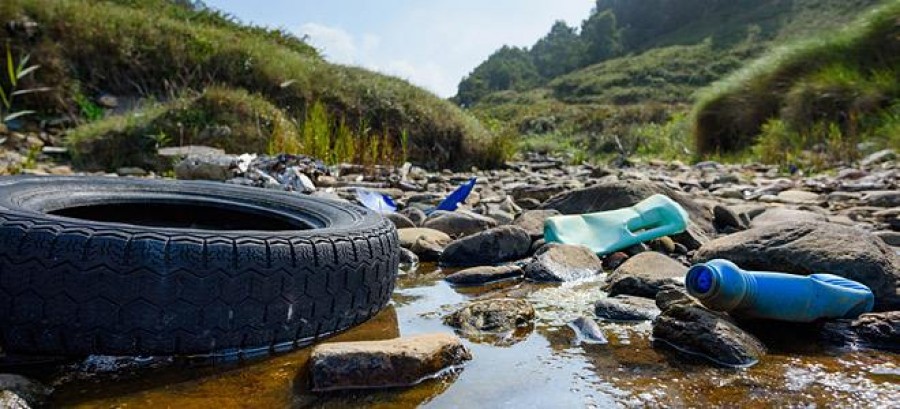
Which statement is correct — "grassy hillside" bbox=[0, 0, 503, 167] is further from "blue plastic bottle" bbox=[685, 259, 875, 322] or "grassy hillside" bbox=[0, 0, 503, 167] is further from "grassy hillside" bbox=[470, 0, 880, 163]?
"grassy hillside" bbox=[470, 0, 880, 163]

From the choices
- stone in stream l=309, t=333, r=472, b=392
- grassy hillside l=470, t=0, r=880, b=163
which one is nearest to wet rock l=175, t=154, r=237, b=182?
stone in stream l=309, t=333, r=472, b=392

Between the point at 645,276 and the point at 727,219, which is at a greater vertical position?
the point at 727,219

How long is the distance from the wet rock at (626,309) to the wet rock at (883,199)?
3.43 m

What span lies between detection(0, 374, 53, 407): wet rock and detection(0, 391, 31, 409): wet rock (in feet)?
0.10

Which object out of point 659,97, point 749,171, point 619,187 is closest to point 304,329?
point 619,187

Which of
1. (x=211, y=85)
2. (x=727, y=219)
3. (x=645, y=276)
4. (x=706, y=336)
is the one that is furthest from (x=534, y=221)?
(x=211, y=85)

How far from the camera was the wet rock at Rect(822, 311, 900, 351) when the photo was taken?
7.14 ft

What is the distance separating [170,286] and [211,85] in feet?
30.2

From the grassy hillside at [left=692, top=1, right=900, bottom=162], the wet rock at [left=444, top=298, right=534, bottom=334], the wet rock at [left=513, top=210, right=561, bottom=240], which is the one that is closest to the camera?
the wet rock at [left=444, top=298, right=534, bottom=334]

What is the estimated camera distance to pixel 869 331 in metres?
2.22

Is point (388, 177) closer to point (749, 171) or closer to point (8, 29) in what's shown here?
point (749, 171)

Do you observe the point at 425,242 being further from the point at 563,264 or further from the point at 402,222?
the point at 563,264

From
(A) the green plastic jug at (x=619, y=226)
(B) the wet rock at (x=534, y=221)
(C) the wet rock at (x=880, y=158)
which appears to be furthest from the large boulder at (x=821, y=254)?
(C) the wet rock at (x=880, y=158)

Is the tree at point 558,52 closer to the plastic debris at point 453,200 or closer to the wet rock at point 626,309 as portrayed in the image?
the plastic debris at point 453,200
